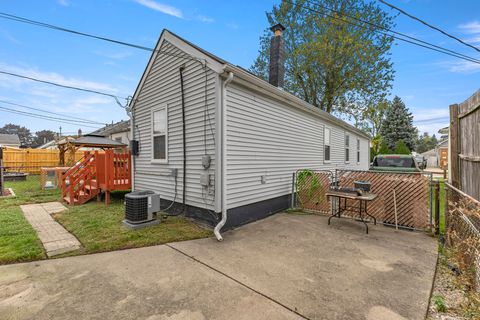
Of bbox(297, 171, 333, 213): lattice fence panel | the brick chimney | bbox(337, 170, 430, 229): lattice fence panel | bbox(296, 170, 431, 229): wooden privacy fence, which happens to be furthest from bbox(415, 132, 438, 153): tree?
bbox(337, 170, 430, 229): lattice fence panel

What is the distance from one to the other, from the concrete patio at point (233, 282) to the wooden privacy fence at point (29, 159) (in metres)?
19.9

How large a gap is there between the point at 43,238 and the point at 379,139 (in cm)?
3451

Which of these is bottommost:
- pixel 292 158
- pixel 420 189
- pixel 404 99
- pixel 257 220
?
pixel 257 220

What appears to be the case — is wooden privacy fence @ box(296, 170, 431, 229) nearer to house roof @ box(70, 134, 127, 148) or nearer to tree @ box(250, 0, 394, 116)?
house roof @ box(70, 134, 127, 148)

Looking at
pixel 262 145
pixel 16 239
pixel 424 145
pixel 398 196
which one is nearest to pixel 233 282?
pixel 262 145

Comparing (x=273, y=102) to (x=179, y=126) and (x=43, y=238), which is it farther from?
(x=43, y=238)

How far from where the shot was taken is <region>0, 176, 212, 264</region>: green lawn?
3660 millimetres

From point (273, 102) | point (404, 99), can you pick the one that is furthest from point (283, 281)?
point (404, 99)

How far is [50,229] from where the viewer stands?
4734 mm

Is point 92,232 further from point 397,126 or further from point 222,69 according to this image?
point 397,126

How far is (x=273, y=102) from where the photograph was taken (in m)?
6.35

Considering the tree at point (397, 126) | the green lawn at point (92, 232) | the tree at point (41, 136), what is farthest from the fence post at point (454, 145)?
the tree at point (41, 136)

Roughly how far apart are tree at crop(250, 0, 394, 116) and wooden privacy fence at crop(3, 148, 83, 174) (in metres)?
21.2

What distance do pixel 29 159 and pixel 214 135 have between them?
21.3m
